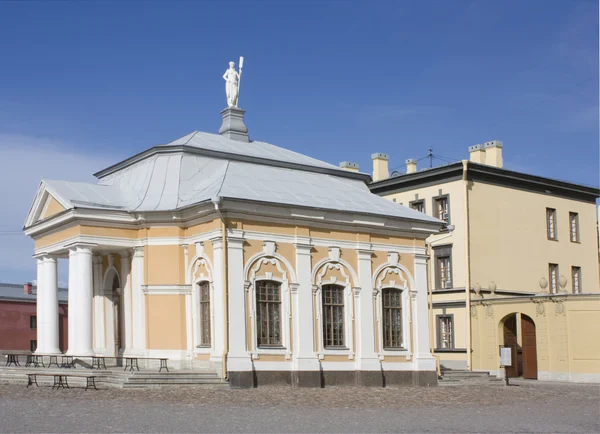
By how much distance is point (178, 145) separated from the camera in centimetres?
2786

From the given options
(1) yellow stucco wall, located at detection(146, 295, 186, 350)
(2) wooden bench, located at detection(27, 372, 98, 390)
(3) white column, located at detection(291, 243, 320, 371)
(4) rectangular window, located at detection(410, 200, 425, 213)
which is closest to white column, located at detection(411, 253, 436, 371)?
(3) white column, located at detection(291, 243, 320, 371)

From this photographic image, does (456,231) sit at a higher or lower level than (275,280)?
higher

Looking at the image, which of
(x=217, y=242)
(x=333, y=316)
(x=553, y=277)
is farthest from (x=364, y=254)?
(x=553, y=277)

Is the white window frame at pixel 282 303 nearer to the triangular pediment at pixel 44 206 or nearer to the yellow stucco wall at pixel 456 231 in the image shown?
the triangular pediment at pixel 44 206

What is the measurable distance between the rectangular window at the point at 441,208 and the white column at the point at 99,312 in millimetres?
14946

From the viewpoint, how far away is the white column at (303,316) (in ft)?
83.0

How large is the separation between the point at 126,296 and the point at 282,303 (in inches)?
188

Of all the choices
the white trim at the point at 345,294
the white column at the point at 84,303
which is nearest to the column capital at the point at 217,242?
the white trim at the point at 345,294

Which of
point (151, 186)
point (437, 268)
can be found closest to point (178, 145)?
point (151, 186)

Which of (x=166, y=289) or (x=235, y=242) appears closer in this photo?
(x=235, y=242)

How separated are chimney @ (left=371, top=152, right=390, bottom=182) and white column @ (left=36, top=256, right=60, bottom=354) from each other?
18.0 metres

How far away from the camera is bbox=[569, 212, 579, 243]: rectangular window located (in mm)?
40406

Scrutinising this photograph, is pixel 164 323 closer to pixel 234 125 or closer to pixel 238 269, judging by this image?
pixel 238 269

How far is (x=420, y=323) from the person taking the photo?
92.8ft
